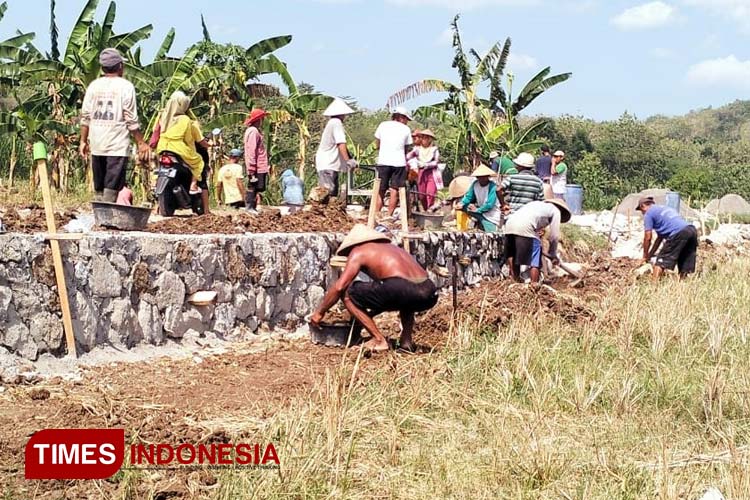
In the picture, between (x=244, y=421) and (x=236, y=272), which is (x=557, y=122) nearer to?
(x=236, y=272)

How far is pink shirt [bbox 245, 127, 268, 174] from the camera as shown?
11320 millimetres

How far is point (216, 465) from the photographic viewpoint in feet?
14.9

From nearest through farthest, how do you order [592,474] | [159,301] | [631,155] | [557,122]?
[592,474], [159,301], [631,155], [557,122]

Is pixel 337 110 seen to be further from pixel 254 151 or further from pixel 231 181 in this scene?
pixel 231 181

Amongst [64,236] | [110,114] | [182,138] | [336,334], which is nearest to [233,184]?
[182,138]

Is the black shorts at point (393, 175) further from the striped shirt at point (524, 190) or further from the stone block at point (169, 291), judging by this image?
the stone block at point (169, 291)

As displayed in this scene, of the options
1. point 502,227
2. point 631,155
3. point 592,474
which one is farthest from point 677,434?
point 631,155

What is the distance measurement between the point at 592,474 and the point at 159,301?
397 cm

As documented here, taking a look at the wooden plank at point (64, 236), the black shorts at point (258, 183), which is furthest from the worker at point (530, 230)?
the wooden plank at point (64, 236)

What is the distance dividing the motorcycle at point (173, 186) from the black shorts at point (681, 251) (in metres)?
6.10

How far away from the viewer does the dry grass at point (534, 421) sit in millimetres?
4598

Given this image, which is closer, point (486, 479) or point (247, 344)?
point (486, 479)

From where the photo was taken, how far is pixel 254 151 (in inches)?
447

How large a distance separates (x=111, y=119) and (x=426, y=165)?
595cm
